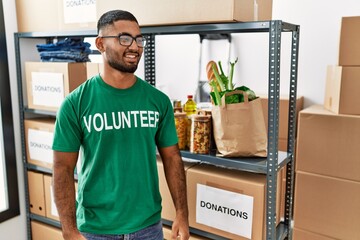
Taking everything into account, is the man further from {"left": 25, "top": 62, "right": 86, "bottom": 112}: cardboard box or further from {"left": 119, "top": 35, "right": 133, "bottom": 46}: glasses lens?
{"left": 25, "top": 62, "right": 86, "bottom": 112}: cardboard box

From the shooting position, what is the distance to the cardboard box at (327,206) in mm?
2166

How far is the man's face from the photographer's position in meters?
1.34

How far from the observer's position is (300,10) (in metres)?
2.92

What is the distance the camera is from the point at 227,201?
165cm

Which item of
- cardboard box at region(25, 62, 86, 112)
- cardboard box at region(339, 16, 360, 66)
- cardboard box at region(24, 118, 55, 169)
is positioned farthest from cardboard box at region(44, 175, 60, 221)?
cardboard box at region(339, 16, 360, 66)

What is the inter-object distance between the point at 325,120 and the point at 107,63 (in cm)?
144

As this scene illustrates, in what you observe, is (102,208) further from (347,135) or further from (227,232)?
(347,135)

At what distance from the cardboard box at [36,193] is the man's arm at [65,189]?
3.91 ft

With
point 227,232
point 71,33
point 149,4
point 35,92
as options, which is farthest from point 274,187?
point 35,92

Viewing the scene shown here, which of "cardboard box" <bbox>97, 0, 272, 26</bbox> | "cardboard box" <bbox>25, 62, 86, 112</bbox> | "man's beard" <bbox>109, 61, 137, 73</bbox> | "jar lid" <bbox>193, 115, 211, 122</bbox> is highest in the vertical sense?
"cardboard box" <bbox>97, 0, 272, 26</bbox>

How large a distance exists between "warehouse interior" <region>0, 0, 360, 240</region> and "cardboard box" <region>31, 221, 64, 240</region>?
18 millimetres

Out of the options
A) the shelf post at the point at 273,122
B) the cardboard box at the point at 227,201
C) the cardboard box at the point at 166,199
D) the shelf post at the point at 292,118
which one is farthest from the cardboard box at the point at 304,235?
the cardboard box at the point at 166,199

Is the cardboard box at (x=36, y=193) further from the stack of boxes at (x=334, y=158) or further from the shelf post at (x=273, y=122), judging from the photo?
the stack of boxes at (x=334, y=158)

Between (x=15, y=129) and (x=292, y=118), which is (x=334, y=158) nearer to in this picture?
(x=292, y=118)
